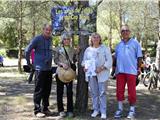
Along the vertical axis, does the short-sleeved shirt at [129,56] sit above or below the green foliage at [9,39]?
below

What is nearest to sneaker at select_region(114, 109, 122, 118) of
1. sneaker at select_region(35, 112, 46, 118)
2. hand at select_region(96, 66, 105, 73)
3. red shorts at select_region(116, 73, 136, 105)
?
red shorts at select_region(116, 73, 136, 105)

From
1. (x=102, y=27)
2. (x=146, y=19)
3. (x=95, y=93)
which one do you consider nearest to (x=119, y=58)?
(x=95, y=93)

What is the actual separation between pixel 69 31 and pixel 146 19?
35.5 meters

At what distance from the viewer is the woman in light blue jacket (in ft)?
29.6

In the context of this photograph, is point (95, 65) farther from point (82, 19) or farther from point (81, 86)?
point (82, 19)

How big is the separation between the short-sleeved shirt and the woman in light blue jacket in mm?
300

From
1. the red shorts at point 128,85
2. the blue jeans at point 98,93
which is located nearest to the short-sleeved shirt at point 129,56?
the red shorts at point 128,85

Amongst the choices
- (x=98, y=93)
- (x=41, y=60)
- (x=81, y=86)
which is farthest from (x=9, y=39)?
(x=98, y=93)

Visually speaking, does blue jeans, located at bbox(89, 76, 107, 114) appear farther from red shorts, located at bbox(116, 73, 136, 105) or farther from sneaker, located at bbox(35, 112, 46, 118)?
sneaker, located at bbox(35, 112, 46, 118)

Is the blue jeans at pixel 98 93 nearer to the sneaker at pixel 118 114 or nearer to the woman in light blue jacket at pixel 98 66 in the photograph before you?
the woman in light blue jacket at pixel 98 66

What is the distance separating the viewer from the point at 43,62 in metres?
9.37

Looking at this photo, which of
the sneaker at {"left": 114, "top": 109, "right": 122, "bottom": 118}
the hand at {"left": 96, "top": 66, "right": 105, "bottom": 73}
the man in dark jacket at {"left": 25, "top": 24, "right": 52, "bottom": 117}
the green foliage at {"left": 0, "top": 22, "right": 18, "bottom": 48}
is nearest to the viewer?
the hand at {"left": 96, "top": 66, "right": 105, "bottom": 73}

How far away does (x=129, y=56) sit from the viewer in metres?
9.10

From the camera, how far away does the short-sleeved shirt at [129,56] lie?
9102mm
